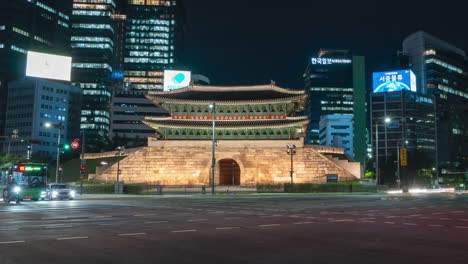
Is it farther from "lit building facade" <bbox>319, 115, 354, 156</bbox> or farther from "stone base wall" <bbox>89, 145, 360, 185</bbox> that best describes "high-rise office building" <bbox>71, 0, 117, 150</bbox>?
"stone base wall" <bbox>89, 145, 360, 185</bbox>

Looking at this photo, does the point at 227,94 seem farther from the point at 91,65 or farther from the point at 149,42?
the point at 149,42

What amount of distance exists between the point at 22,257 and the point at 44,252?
69cm

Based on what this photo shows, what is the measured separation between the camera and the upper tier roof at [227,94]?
64.5 m

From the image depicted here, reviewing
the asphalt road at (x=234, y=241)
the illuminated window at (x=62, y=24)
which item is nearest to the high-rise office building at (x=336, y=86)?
the illuminated window at (x=62, y=24)

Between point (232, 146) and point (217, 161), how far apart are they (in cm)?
347

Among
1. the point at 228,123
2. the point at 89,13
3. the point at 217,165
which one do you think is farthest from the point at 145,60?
the point at 217,165

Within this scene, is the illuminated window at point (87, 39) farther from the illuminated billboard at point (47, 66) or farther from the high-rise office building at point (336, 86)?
the high-rise office building at point (336, 86)

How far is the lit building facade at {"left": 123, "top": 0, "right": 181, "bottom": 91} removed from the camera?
189 meters

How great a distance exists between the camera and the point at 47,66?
111 m

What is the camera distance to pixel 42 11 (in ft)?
525

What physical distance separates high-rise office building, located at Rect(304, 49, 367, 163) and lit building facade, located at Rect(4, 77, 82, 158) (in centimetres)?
10441

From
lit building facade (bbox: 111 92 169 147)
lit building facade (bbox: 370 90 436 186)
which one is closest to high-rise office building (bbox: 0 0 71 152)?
lit building facade (bbox: 111 92 169 147)

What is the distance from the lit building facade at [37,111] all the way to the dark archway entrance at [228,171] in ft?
260

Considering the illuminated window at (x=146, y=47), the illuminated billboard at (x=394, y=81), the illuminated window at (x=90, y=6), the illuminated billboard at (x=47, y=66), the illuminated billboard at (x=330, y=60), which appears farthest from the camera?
the illuminated window at (x=146, y=47)
